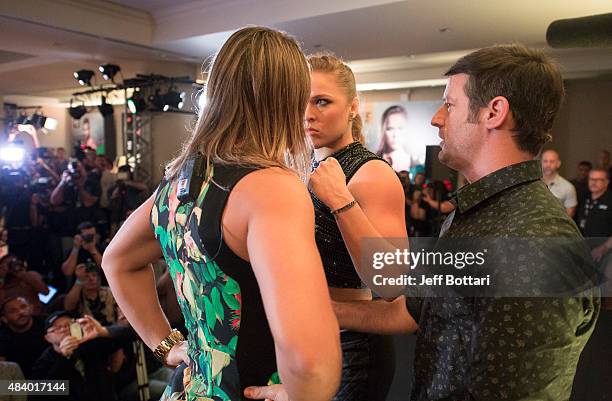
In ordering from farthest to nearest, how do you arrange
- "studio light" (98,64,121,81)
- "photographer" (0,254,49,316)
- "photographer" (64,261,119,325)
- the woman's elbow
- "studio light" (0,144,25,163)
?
"studio light" (0,144,25,163) → "studio light" (98,64,121,81) → "photographer" (0,254,49,316) → "photographer" (64,261,119,325) → the woman's elbow

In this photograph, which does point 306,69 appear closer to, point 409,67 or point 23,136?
point 409,67

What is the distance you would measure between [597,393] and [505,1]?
2.90 m

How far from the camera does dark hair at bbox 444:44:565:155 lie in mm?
742

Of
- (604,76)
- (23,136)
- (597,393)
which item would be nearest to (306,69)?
(597,393)

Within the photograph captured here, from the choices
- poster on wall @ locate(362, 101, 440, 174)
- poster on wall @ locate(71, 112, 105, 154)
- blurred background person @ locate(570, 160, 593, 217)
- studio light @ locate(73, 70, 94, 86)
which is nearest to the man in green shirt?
blurred background person @ locate(570, 160, 593, 217)

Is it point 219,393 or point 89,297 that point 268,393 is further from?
point 89,297

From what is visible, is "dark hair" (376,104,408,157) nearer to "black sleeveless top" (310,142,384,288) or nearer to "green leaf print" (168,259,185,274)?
"black sleeveless top" (310,142,384,288)

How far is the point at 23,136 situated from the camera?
7.32 m

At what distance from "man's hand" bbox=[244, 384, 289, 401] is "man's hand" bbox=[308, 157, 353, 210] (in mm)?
370

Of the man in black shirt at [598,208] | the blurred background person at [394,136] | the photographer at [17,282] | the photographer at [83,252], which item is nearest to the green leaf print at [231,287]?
the photographer at [17,282]

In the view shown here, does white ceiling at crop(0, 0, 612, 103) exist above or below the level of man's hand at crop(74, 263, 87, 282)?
above

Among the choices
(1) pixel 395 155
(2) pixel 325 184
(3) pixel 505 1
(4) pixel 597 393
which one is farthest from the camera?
(1) pixel 395 155

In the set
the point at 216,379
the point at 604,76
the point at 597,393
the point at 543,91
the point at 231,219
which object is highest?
the point at 604,76

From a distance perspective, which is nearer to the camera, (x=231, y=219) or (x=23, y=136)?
(x=231, y=219)
